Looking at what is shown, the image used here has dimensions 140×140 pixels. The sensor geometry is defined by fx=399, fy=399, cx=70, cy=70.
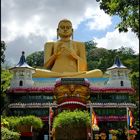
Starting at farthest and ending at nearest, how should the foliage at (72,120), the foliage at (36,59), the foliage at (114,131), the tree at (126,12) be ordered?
the foliage at (36,59) < the foliage at (114,131) < the foliage at (72,120) < the tree at (126,12)

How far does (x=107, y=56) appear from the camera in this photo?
60.0 meters

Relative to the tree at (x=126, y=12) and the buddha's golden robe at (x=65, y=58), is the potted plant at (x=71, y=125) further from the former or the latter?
the tree at (x=126, y=12)

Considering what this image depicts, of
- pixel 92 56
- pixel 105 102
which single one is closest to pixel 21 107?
pixel 105 102

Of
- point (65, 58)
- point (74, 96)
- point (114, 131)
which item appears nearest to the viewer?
point (114, 131)

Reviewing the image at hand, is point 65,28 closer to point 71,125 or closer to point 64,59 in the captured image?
point 64,59

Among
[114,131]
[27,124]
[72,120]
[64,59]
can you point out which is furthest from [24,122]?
[64,59]

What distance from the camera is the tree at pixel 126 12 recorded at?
1253 centimetres

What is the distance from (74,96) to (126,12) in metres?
22.2

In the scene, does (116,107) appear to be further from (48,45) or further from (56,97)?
(48,45)

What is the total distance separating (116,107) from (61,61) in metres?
8.73

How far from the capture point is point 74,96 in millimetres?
34625

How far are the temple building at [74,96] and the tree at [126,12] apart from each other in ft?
69.0

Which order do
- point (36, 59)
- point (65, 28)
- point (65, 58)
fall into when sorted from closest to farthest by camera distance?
point (65, 58) < point (65, 28) < point (36, 59)

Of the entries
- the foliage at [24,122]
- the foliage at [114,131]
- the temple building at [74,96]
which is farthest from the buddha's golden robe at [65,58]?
the foliage at [24,122]
